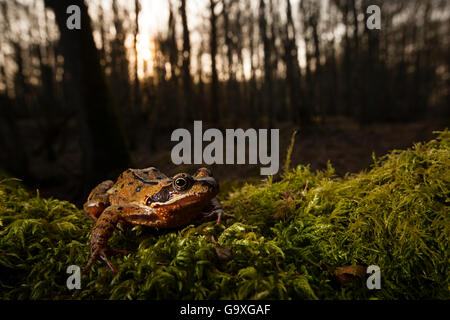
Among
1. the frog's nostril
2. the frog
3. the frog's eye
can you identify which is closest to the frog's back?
the frog

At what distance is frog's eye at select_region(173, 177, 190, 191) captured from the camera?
6.23 feet

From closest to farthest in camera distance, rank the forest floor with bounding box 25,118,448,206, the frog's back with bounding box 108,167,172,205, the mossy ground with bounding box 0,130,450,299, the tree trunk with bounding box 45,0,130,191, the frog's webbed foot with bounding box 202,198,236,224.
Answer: the mossy ground with bounding box 0,130,450,299 → the frog's back with bounding box 108,167,172,205 → the frog's webbed foot with bounding box 202,198,236,224 → the forest floor with bounding box 25,118,448,206 → the tree trunk with bounding box 45,0,130,191

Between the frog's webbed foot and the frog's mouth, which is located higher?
the frog's mouth

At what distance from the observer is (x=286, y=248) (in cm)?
193

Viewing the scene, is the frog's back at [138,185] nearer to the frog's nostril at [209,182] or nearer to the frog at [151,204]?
the frog at [151,204]

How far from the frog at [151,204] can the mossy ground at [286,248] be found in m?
0.13

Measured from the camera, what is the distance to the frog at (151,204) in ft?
6.27

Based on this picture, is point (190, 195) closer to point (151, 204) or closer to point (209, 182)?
point (209, 182)

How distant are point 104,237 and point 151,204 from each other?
0.46m

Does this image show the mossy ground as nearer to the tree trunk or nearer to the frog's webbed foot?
the frog's webbed foot

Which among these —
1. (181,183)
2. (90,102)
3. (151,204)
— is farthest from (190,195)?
(90,102)

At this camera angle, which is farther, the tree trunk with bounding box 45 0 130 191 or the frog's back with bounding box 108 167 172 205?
the tree trunk with bounding box 45 0 130 191

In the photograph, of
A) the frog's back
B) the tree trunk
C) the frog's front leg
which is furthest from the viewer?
the tree trunk
